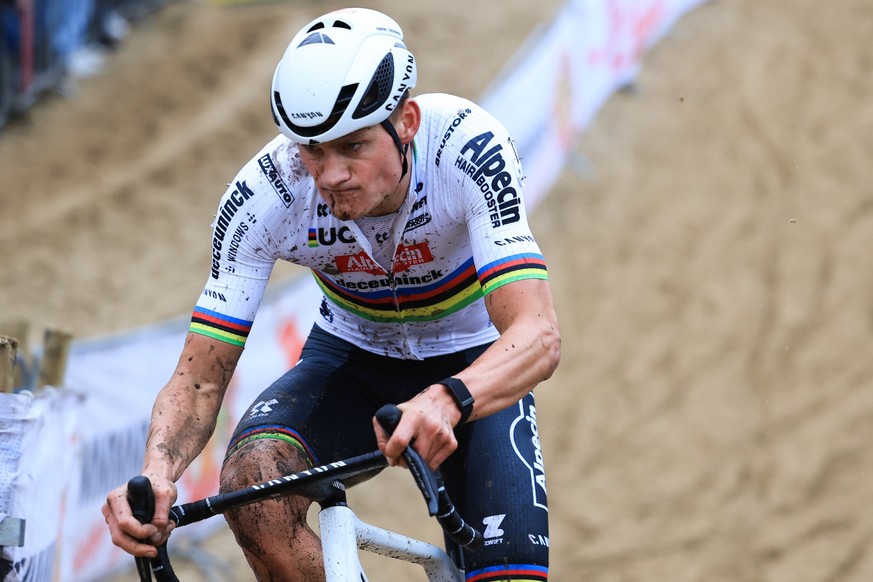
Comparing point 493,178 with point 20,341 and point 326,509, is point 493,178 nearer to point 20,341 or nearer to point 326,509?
point 326,509

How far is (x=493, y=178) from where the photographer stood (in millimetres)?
3861

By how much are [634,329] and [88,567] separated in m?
5.62

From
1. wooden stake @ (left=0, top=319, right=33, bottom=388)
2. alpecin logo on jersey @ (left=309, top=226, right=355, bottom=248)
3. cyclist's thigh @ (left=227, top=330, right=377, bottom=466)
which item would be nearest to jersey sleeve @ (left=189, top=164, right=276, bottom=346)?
alpecin logo on jersey @ (left=309, top=226, right=355, bottom=248)

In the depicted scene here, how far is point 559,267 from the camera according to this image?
11781mm

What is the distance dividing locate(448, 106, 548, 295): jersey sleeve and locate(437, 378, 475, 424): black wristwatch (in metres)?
0.55

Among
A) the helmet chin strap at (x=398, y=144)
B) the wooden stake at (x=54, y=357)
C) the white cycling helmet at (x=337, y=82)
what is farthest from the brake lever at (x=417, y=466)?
the wooden stake at (x=54, y=357)

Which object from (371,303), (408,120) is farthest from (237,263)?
(408,120)

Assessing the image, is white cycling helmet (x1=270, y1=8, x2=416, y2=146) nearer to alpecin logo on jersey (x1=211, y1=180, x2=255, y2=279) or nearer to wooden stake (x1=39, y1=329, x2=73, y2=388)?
alpecin logo on jersey (x1=211, y1=180, x2=255, y2=279)

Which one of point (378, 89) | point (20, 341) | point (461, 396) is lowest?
point (461, 396)

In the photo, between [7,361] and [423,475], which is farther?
[7,361]

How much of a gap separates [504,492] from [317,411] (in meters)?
0.75

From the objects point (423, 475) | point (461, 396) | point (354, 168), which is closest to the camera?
point (423, 475)

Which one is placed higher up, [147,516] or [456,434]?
[456,434]

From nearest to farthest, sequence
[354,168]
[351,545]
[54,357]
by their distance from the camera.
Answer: [351,545] → [354,168] → [54,357]
